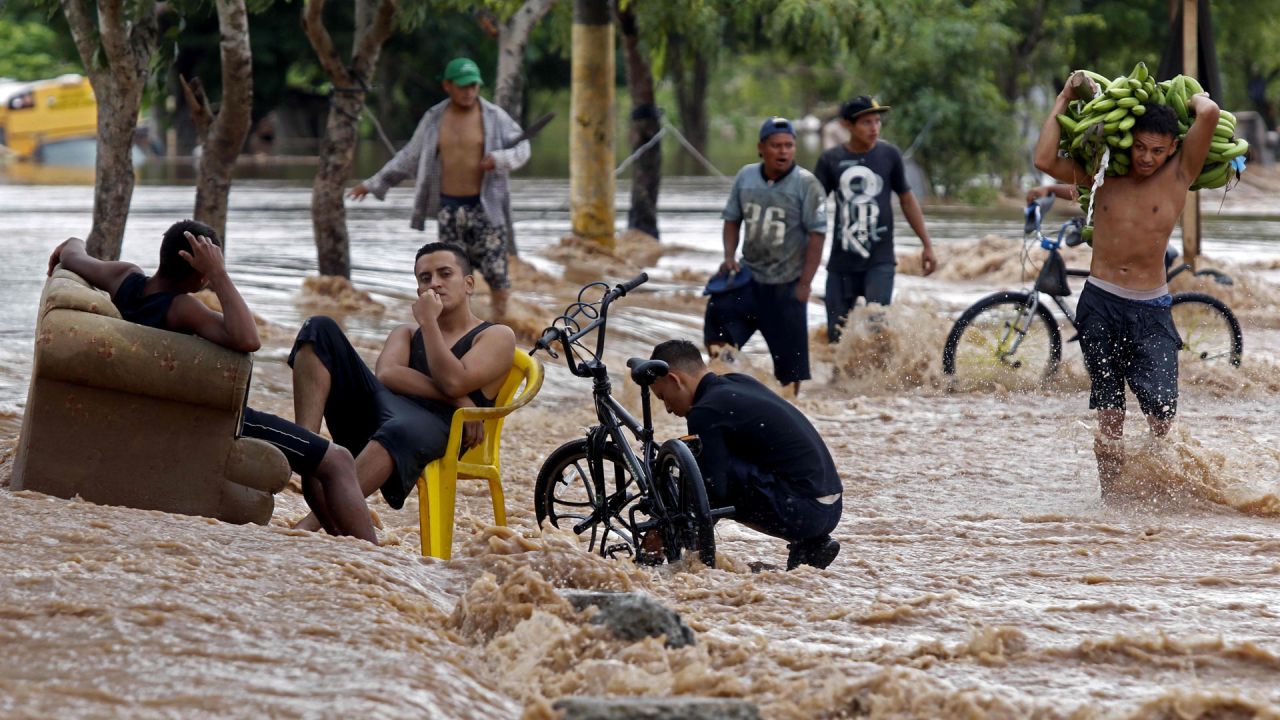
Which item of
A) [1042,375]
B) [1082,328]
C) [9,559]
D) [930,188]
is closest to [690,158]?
[930,188]

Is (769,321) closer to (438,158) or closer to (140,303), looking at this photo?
(438,158)

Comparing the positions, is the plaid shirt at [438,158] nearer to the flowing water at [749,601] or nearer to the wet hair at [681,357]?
the flowing water at [749,601]

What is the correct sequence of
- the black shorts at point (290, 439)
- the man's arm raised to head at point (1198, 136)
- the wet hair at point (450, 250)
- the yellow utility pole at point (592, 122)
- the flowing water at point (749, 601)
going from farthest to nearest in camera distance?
the yellow utility pole at point (592, 122) < the man's arm raised to head at point (1198, 136) < the wet hair at point (450, 250) < the black shorts at point (290, 439) < the flowing water at point (749, 601)

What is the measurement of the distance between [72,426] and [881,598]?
258cm

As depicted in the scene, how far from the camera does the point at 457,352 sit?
6.34 m

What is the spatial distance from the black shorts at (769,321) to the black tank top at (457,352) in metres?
3.56

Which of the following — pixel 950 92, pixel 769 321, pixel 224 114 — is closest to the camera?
pixel 769 321

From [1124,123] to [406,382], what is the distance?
3082mm

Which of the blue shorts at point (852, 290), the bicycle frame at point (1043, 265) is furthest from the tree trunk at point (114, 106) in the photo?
the bicycle frame at point (1043, 265)

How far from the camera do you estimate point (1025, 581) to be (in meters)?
5.88

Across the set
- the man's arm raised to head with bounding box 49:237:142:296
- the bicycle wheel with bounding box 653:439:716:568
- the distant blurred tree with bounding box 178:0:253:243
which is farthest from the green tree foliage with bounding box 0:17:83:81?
the bicycle wheel with bounding box 653:439:716:568

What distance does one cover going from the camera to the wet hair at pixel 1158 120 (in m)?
6.77

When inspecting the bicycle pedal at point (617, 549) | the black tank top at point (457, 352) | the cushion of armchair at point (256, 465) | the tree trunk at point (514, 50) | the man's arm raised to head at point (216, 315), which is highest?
the tree trunk at point (514, 50)

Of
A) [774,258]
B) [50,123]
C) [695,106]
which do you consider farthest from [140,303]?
[50,123]
